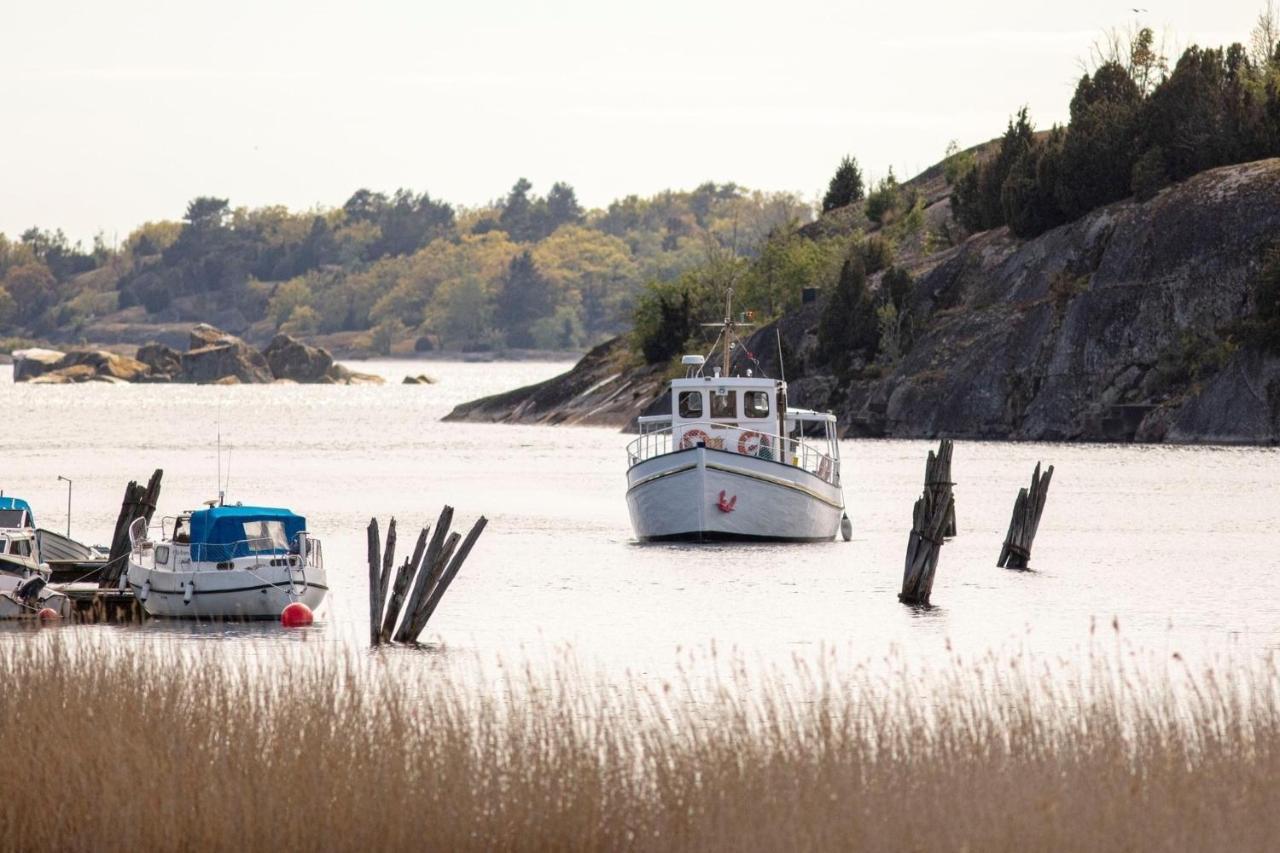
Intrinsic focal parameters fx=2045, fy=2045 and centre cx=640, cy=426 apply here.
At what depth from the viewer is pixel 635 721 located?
2109 cm

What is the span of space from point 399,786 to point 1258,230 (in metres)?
99.7

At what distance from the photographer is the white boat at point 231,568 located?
39531mm

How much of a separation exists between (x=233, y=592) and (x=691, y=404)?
20.1 meters

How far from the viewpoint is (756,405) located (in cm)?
5700

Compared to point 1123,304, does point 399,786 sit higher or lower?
lower

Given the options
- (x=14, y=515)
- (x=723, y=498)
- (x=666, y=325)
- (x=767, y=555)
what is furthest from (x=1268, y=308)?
(x=14, y=515)

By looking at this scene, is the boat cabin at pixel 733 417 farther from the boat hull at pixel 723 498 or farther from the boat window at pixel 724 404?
the boat hull at pixel 723 498

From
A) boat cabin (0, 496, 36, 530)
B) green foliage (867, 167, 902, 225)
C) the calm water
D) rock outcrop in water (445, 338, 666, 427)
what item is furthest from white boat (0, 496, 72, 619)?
green foliage (867, 167, 902, 225)

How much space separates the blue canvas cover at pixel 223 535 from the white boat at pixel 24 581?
2.77m

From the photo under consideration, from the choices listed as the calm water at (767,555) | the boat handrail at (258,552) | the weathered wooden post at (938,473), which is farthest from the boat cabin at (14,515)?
the weathered wooden post at (938,473)

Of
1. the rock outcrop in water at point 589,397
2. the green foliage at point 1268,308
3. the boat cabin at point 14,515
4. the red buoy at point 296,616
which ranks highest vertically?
the green foliage at point 1268,308

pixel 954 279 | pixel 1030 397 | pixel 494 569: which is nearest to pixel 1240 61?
pixel 954 279

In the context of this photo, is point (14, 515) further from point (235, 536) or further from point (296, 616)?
point (296, 616)

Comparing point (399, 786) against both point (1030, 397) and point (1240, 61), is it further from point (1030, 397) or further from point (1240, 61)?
point (1240, 61)
